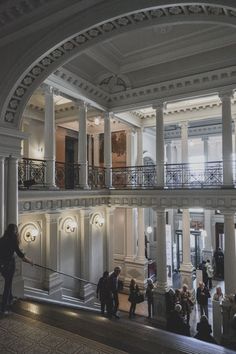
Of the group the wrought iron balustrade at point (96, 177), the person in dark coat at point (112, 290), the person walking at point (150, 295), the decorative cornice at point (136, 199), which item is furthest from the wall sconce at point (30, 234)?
the person walking at point (150, 295)

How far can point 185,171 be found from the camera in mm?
10148

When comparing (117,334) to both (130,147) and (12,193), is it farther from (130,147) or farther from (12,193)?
(130,147)

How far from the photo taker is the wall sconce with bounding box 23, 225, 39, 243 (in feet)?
26.0

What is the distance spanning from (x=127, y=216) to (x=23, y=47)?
9.48 meters

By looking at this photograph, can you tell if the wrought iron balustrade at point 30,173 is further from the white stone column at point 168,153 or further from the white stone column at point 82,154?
the white stone column at point 168,153

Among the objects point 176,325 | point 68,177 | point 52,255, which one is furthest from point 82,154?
point 176,325

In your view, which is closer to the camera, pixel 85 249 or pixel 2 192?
pixel 2 192

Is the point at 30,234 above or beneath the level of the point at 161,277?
above

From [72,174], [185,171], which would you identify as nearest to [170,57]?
[185,171]

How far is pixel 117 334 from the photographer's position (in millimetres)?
3932

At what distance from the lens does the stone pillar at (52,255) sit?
26.7ft

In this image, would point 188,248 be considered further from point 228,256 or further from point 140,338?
point 140,338

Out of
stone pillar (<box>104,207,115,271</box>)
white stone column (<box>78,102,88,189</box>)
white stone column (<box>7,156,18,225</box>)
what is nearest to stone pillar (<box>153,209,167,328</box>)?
stone pillar (<box>104,207,115,271</box>)

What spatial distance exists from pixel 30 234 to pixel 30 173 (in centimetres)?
179
